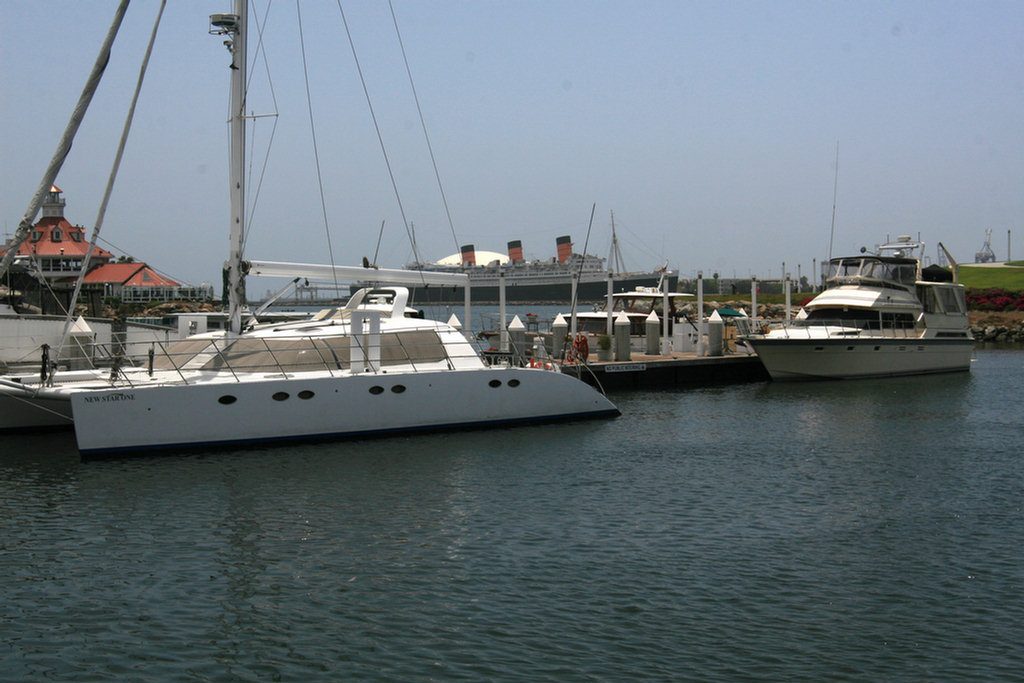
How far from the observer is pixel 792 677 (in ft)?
29.4

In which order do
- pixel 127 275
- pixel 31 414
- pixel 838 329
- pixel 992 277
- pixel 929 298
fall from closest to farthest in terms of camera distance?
pixel 31 414
pixel 838 329
pixel 929 298
pixel 127 275
pixel 992 277

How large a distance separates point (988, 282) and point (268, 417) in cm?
7718

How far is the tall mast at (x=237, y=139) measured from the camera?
20734 mm

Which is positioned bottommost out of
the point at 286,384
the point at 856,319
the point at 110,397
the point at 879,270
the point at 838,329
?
the point at 110,397

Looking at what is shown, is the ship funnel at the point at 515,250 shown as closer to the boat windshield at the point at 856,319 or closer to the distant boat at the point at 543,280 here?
the distant boat at the point at 543,280

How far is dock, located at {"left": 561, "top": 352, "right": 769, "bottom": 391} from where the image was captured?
32312mm

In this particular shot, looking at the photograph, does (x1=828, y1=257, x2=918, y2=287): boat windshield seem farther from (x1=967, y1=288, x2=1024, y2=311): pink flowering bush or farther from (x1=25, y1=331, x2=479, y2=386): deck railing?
(x1=967, y1=288, x2=1024, y2=311): pink flowering bush

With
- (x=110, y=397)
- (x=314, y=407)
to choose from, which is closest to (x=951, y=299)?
(x=314, y=407)

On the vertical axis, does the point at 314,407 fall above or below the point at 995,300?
below

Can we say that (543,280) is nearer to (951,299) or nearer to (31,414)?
(951,299)

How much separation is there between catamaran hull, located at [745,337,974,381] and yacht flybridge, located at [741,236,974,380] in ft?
0.12

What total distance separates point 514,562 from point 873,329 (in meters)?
27.7

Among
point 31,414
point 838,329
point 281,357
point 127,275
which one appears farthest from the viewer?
point 127,275

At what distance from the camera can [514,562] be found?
12.4 meters
